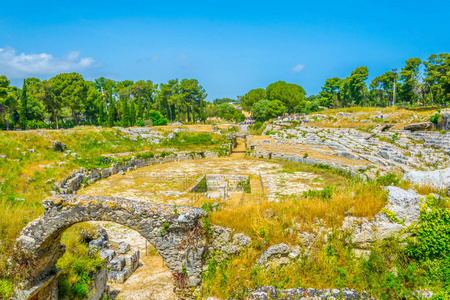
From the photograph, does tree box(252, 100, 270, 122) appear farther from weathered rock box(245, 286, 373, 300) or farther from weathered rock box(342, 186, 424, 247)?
weathered rock box(245, 286, 373, 300)

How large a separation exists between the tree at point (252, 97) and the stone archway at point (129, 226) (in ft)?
259

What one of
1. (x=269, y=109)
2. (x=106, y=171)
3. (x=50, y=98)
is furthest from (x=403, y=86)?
(x=50, y=98)

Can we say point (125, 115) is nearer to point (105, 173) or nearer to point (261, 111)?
point (105, 173)

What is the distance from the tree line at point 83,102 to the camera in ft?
145

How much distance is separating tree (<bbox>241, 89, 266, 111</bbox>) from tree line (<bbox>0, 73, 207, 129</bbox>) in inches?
763

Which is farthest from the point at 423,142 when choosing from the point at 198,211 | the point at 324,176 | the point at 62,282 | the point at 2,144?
the point at 2,144

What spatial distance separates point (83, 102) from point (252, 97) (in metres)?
50.0

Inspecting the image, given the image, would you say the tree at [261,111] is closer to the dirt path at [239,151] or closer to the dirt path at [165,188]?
the dirt path at [239,151]

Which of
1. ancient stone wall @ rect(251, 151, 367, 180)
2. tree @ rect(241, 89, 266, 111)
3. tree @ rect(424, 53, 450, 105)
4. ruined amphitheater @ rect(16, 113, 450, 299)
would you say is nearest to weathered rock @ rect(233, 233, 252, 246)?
ruined amphitheater @ rect(16, 113, 450, 299)

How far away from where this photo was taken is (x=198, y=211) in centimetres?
696

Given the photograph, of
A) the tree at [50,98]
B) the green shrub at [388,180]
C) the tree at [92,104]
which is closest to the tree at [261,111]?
the tree at [92,104]

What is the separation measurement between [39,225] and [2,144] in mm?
18984

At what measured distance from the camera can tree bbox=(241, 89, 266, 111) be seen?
8419cm

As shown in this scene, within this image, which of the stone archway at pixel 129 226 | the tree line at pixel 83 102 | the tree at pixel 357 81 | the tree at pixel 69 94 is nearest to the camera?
the stone archway at pixel 129 226
